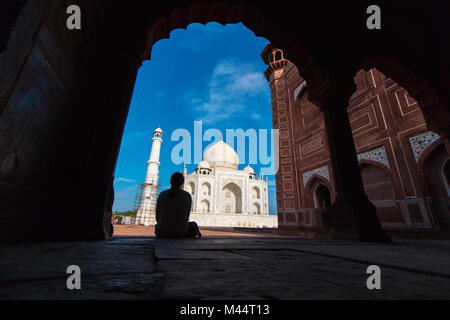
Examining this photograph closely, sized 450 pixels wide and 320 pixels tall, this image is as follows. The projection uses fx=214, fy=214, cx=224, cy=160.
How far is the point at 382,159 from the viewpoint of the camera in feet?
17.9

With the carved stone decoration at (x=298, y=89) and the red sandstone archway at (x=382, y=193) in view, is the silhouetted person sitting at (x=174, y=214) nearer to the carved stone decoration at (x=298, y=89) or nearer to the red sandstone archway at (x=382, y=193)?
the red sandstone archway at (x=382, y=193)

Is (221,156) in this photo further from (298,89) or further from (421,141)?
(421,141)

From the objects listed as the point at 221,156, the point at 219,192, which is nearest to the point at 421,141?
the point at 219,192

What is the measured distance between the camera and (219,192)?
71.7 feet

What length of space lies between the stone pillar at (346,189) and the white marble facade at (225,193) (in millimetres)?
16792

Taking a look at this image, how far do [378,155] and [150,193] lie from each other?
15599mm

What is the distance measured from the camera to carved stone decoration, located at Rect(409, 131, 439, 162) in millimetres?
4609

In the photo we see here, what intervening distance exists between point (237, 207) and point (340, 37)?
22171 mm

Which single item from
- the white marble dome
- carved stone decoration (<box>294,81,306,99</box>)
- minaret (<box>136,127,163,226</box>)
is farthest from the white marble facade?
carved stone decoration (<box>294,81,306,99</box>)

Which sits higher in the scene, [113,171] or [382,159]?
[382,159]

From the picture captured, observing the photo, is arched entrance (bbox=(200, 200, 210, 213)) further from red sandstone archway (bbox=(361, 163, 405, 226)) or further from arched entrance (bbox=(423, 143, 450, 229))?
arched entrance (bbox=(423, 143, 450, 229))
